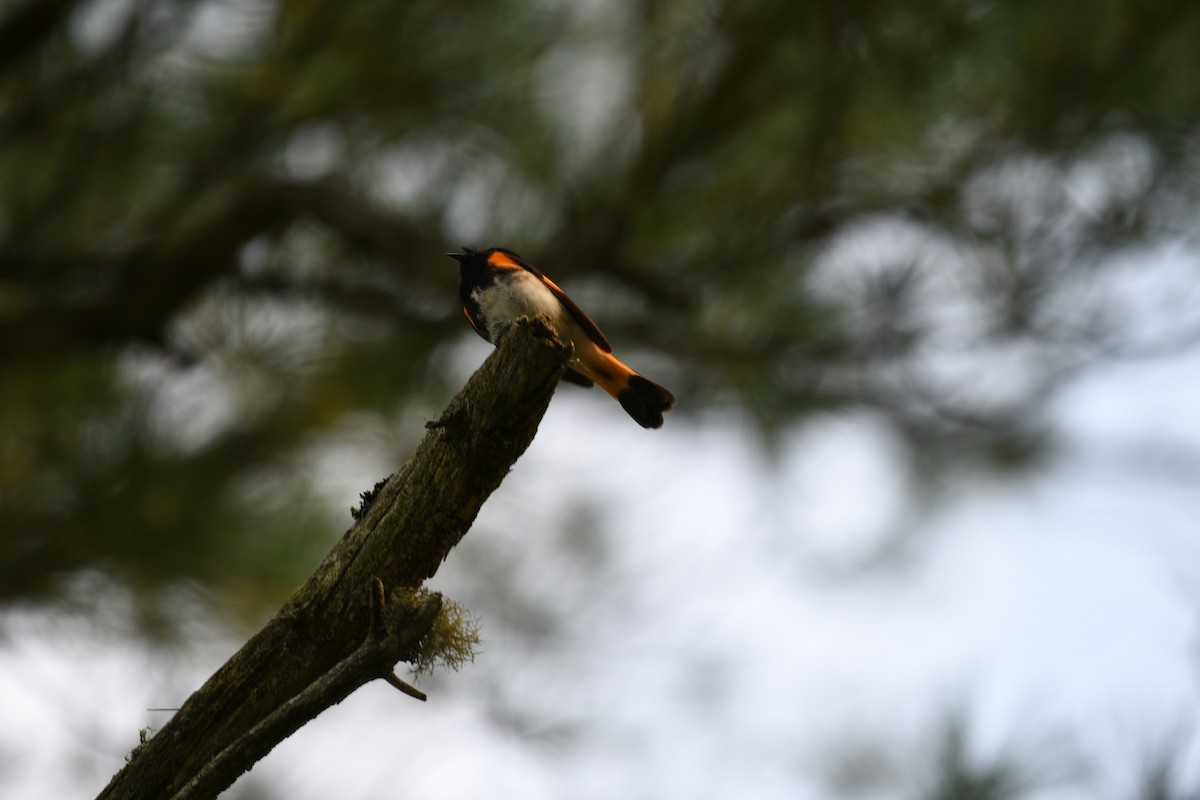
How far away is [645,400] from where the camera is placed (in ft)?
8.27

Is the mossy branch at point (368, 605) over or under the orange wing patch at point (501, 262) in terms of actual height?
under

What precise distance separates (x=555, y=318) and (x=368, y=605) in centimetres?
90

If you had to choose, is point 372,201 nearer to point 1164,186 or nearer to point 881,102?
point 881,102

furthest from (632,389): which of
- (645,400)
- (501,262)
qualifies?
(501,262)

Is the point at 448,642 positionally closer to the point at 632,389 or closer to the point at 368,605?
the point at 368,605

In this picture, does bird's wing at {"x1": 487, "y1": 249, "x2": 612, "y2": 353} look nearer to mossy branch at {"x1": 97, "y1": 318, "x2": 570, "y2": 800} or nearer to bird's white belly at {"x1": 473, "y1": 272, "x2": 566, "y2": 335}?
bird's white belly at {"x1": 473, "y1": 272, "x2": 566, "y2": 335}

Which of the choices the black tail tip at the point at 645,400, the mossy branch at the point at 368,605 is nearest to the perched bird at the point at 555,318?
the black tail tip at the point at 645,400

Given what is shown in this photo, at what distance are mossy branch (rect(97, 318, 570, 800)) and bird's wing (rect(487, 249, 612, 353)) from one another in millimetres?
615

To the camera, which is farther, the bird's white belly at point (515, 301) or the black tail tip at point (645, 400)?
the black tail tip at point (645, 400)

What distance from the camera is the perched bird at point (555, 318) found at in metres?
2.39

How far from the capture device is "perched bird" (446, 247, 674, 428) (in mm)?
2389

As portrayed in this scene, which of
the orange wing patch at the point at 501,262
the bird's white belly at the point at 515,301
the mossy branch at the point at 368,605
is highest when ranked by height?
the orange wing patch at the point at 501,262

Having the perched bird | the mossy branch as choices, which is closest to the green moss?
the mossy branch

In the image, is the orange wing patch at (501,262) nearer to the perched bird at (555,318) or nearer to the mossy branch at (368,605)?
the perched bird at (555,318)
